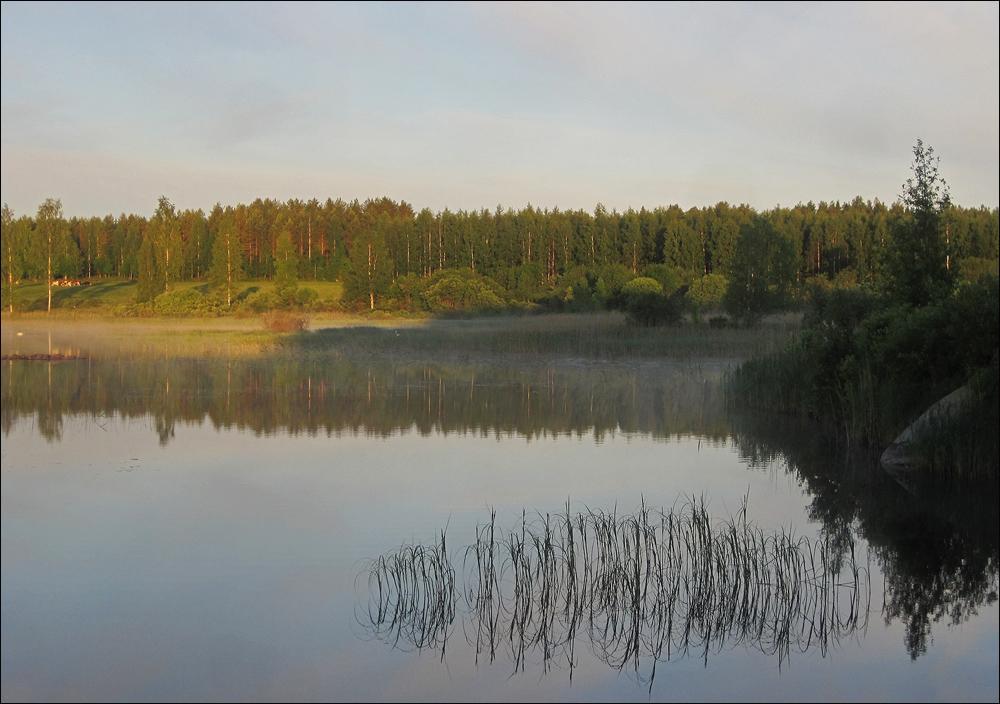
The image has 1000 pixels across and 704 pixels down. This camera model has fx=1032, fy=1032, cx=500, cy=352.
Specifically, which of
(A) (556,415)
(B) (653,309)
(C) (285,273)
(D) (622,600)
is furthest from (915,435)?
(C) (285,273)

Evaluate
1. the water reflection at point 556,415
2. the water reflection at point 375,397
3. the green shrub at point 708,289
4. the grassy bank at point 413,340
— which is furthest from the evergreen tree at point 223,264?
the water reflection at point 375,397

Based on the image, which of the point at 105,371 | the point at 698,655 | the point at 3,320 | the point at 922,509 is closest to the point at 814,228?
the point at 3,320

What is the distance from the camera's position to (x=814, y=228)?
245 ft

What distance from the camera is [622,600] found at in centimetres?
705

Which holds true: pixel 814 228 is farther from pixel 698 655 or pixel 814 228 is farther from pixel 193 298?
pixel 698 655

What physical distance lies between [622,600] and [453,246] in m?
70.8

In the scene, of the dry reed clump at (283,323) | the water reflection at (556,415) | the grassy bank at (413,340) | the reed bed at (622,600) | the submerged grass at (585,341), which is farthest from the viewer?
the dry reed clump at (283,323)

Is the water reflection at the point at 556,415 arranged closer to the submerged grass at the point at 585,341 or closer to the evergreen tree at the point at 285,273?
the submerged grass at the point at 585,341

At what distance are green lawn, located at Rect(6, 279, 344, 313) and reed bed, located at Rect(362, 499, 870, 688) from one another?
3758 centimetres

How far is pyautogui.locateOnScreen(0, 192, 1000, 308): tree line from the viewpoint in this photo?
63.3m

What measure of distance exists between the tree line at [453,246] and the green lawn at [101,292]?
127 cm

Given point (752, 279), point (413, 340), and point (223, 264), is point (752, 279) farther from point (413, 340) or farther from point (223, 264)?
point (223, 264)

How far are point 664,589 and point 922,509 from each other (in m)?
4.23

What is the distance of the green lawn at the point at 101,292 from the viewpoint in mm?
49312
